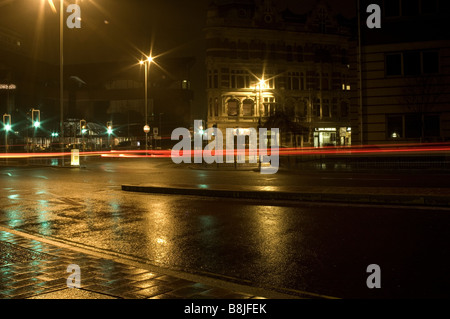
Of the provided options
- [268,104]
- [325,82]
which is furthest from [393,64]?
[325,82]

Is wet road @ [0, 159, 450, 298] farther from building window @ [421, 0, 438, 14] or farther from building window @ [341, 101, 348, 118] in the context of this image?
building window @ [341, 101, 348, 118]

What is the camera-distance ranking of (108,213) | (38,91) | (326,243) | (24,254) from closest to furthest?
(24,254) → (326,243) → (108,213) → (38,91)

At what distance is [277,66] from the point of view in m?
67.6

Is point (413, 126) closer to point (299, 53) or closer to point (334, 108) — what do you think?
point (299, 53)

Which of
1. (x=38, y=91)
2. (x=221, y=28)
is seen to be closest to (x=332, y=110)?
(x=221, y=28)

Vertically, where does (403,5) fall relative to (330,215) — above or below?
above

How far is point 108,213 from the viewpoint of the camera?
1110cm

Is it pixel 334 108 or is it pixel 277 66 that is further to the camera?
pixel 334 108

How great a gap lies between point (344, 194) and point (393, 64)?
39.0 ft

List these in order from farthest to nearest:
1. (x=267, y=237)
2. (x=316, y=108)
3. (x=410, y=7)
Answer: (x=316, y=108)
(x=410, y=7)
(x=267, y=237)

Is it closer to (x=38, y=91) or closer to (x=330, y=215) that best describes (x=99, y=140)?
(x=38, y=91)

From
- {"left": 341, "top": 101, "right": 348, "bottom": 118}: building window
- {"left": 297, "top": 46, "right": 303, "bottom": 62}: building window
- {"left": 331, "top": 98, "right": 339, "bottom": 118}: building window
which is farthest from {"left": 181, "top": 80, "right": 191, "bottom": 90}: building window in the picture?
{"left": 341, "top": 101, "right": 348, "bottom": 118}: building window
